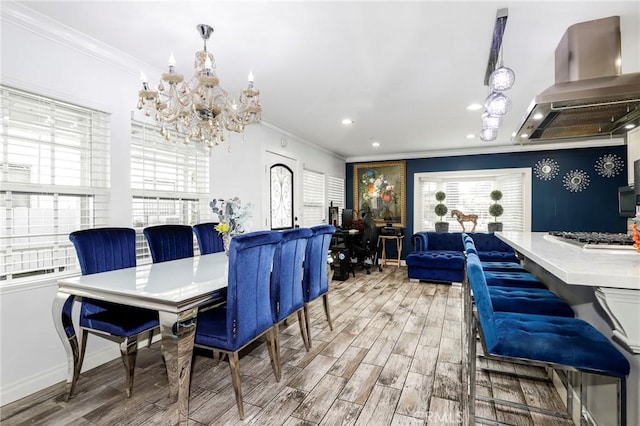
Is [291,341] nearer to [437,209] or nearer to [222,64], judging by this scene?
[222,64]

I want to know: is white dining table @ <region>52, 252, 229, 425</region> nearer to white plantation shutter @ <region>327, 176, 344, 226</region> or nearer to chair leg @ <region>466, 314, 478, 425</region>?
chair leg @ <region>466, 314, 478, 425</region>

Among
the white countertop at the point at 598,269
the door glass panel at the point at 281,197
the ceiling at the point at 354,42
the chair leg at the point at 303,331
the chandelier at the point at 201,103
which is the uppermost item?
the ceiling at the point at 354,42

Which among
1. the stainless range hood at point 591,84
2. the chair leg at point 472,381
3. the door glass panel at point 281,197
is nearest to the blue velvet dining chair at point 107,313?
the chair leg at point 472,381

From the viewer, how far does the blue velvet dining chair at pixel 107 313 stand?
1.93 metres

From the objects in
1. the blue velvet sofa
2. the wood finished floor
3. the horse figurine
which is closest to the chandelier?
the wood finished floor

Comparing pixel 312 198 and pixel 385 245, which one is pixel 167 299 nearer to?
pixel 312 198

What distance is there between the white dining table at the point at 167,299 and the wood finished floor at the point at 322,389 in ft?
0.84

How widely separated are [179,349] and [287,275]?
93cm

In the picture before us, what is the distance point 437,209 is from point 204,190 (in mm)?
5089

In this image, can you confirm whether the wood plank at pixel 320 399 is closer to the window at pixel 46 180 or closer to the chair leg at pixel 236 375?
the chair leg at pixel 236 375

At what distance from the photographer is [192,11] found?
79.6 inches

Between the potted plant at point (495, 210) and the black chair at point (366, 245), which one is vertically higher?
the potted plant at point (495, 210)

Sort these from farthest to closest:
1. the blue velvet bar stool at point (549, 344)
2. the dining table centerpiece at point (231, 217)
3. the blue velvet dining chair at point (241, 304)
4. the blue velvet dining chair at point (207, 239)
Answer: the blue velvet dining chair at point (207, 239), the dining table centerpiece at point (231, 217), the blue velvet dining chair at point (241, 304), the blue velvet bar stool at point (549, 344)

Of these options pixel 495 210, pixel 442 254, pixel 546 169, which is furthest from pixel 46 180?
pixel 546 169
